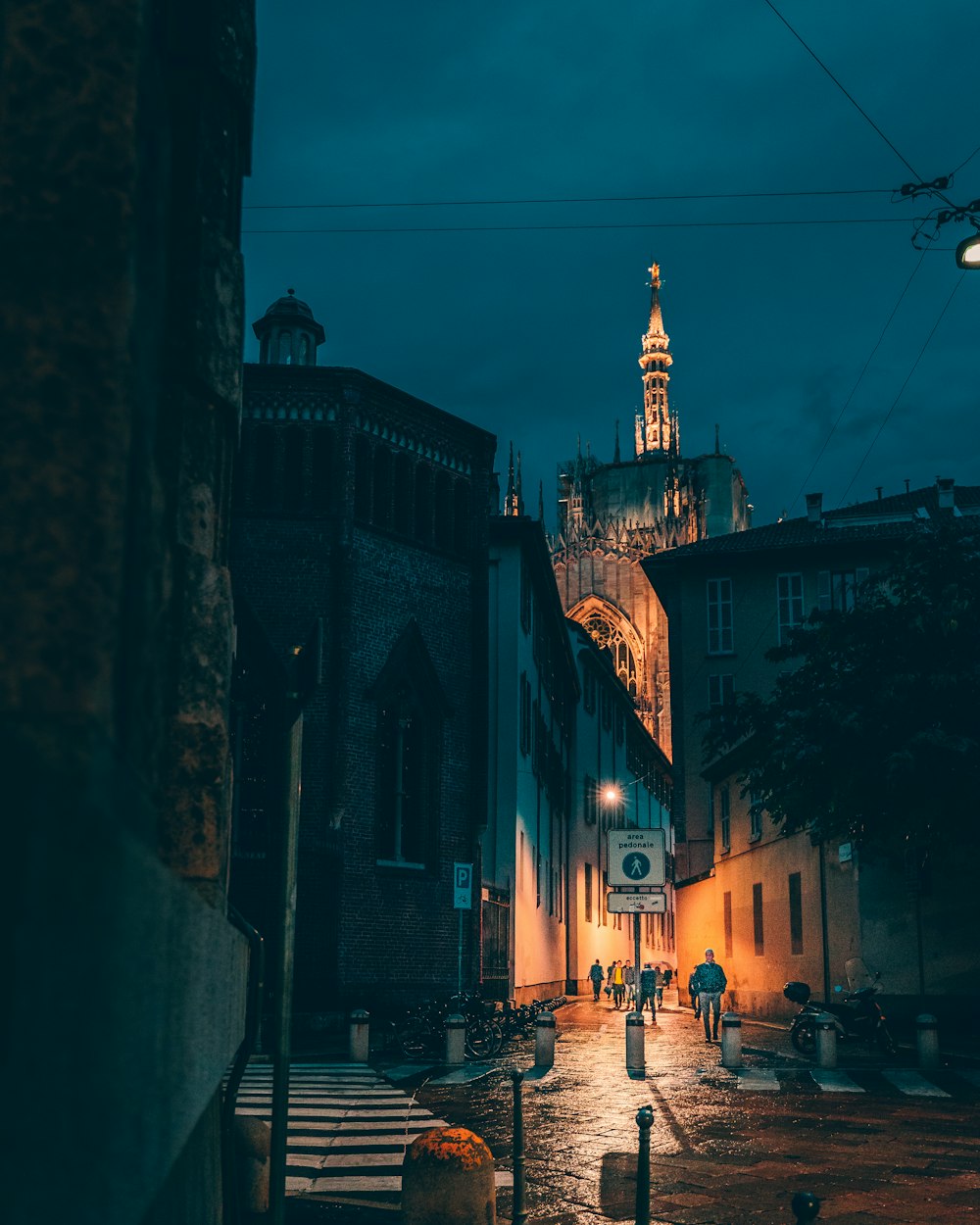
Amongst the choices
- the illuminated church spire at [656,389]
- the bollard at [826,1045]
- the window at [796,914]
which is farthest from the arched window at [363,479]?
the illuminated church spire at [656,389]

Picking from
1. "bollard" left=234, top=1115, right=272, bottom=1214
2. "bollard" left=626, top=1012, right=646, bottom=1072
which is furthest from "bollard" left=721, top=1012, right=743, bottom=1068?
"bollard" left=234, top=1115, right=272, bottom=1214

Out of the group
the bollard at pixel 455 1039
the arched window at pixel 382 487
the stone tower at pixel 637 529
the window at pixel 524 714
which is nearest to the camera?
the bollard at pixel 455 1039

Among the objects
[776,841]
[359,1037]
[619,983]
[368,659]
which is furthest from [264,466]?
[619,983]

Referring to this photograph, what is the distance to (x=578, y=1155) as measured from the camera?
1022 cm

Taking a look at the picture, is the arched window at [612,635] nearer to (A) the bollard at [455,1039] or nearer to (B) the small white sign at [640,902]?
(A) the bollard at [455,1039]

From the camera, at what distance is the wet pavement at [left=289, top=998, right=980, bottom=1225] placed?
8234 millimetres

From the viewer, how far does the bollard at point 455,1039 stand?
18.7 meters

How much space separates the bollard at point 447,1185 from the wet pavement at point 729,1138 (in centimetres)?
110

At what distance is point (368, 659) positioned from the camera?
2595cm

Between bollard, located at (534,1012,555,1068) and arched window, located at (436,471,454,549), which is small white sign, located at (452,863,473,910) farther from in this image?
arched window, located at (436,471,454,549)

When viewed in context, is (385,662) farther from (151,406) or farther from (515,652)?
(151,406)

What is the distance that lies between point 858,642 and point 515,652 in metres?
11.2

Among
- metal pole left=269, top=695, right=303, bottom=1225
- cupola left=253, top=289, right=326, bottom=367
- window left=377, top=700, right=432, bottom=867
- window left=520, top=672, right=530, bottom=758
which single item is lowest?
metal pole left=269, top=695, right=303, bottom=1225

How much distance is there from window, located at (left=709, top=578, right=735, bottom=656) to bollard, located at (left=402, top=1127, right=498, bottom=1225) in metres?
38.7
